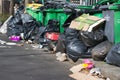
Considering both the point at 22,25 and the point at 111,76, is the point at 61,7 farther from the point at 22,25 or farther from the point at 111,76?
the point at 111,76

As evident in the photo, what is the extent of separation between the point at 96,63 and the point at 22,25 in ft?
22.9

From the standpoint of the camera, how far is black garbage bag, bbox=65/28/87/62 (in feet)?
27.9

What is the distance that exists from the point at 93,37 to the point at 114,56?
1.30 m

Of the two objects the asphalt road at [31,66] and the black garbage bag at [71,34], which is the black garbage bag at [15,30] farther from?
the black garbage bag at [71,34]

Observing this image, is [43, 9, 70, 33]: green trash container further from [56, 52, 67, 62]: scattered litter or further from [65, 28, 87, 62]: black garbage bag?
[56, 52, 67, 62]: scattered litter

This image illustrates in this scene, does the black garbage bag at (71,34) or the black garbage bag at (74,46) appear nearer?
the black garbage bag at (74,46)

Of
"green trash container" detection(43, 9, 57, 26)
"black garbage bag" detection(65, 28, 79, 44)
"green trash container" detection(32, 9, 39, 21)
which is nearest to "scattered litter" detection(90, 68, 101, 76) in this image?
"black garbage bag" detection(65, 28, 79, 44)

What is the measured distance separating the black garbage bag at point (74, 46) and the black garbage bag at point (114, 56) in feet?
3.59

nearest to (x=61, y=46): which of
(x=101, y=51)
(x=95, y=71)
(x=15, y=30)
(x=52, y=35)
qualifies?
(x=52, y=35)

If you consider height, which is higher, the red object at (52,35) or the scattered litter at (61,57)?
the red object at (52,35)

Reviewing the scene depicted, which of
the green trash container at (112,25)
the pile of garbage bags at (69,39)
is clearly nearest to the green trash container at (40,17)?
the pile of garbage bags at (69,39)

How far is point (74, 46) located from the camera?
28.8 ft

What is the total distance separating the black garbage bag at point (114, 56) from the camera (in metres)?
7.14

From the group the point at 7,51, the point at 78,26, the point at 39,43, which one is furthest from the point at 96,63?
the point at 39,43
